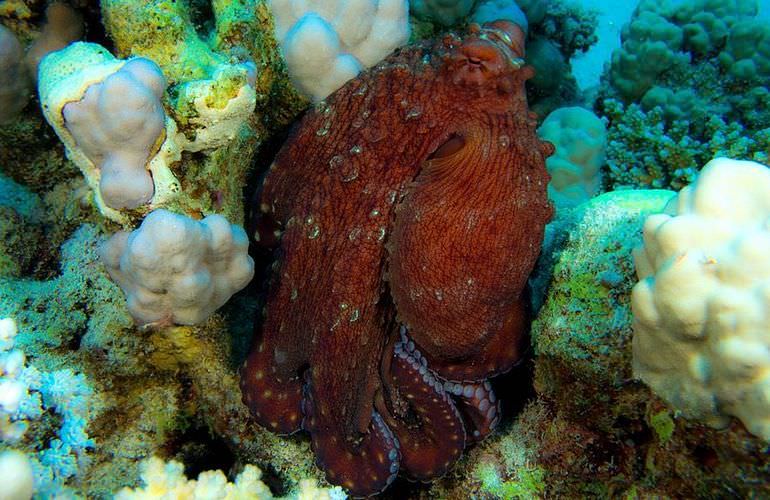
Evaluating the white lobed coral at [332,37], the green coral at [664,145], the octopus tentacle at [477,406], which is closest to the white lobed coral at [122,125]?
the white lobed coral at [332,37]

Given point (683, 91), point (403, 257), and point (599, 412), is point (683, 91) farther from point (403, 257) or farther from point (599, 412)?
point (403, 257)

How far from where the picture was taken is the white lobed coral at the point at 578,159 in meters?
5.31

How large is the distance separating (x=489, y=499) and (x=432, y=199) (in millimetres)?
1845

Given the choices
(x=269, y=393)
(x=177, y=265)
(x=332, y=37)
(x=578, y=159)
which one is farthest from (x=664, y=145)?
(x=177, y=265)

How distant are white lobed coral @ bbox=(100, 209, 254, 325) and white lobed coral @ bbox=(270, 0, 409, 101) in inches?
41.0

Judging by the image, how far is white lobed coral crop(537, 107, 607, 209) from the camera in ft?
17.4

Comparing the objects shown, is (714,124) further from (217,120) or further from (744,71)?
(217,120)

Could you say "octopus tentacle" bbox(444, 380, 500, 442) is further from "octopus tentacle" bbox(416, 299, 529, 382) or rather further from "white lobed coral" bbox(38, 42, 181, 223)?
"white lobed coral" bbox(38, 42, 181, 223)

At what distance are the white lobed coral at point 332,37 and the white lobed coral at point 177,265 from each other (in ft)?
3.41

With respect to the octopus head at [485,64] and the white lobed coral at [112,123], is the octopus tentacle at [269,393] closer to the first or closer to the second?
the white lobed coral at [112,123]

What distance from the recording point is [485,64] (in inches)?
99.1

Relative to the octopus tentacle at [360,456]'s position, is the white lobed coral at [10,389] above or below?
above

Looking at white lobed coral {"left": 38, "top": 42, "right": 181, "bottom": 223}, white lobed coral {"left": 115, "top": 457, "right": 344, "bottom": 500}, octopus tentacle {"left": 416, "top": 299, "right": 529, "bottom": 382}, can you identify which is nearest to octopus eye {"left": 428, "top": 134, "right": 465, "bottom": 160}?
octopus tentacle {"left": 416, "top": 299, "right": 529, "bottom": 382}

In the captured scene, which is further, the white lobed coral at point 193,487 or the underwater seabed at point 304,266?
the white lobed coral at point 193,487
